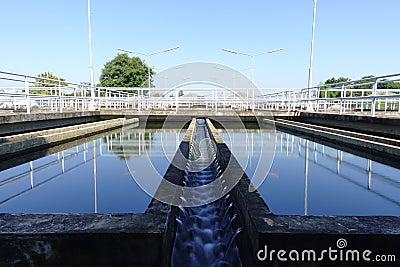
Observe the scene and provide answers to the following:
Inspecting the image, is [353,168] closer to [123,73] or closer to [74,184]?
[74,184]

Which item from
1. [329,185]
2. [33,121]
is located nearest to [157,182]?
[329,185]

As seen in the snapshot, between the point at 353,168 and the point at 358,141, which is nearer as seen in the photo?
the point at 353,168

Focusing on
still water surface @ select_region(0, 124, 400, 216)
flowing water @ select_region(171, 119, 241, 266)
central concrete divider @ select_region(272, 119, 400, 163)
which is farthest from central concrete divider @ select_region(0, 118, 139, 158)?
central concrete divider @ select_region(272, 119, 400, 163)

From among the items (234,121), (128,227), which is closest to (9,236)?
(128,227)

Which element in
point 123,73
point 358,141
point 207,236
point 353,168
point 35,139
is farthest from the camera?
point 123,73

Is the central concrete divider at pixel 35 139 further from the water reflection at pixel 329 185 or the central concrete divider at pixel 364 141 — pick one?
the central concrete divider at pixel 364 141

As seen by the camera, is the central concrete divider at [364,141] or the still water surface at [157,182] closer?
the still water surface at [157,182]

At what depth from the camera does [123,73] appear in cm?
4428

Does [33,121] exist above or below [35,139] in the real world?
above

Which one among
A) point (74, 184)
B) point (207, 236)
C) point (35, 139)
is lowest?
point (207, 236)

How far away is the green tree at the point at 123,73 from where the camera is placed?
4428 cm

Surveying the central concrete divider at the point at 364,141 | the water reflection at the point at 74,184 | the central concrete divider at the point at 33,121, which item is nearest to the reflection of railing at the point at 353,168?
the central concrete divider at the point at 364,141

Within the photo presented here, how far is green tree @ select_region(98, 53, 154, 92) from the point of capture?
1743 inches

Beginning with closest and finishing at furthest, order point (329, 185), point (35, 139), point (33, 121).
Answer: point (329, 185), point (35, 139), point (33, 121)
